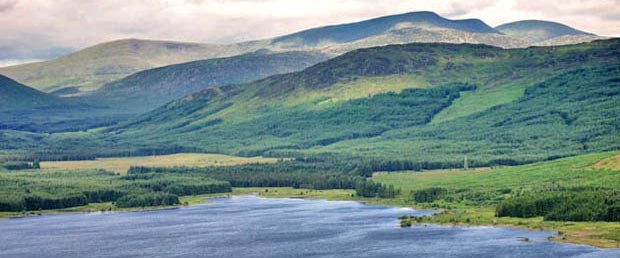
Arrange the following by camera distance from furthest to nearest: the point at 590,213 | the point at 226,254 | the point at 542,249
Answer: the point at 590,213
the point at 226,254
the point at 542,249

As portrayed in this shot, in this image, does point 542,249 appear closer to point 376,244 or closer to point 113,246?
point 376,244

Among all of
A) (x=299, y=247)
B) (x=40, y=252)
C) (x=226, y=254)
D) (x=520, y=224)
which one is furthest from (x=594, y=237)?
(x=40, y=252)

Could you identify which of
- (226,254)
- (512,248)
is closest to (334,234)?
(226,254)

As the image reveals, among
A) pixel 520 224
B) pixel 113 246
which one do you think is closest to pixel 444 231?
pixel 520 224

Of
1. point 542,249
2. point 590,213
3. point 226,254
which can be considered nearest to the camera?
point 542,249

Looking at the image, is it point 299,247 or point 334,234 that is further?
point 334,234

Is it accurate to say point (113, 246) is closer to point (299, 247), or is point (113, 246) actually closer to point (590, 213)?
point (299, 247)

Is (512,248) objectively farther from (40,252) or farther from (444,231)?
(40,252)

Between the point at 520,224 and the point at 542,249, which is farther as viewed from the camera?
the point at 520,224
